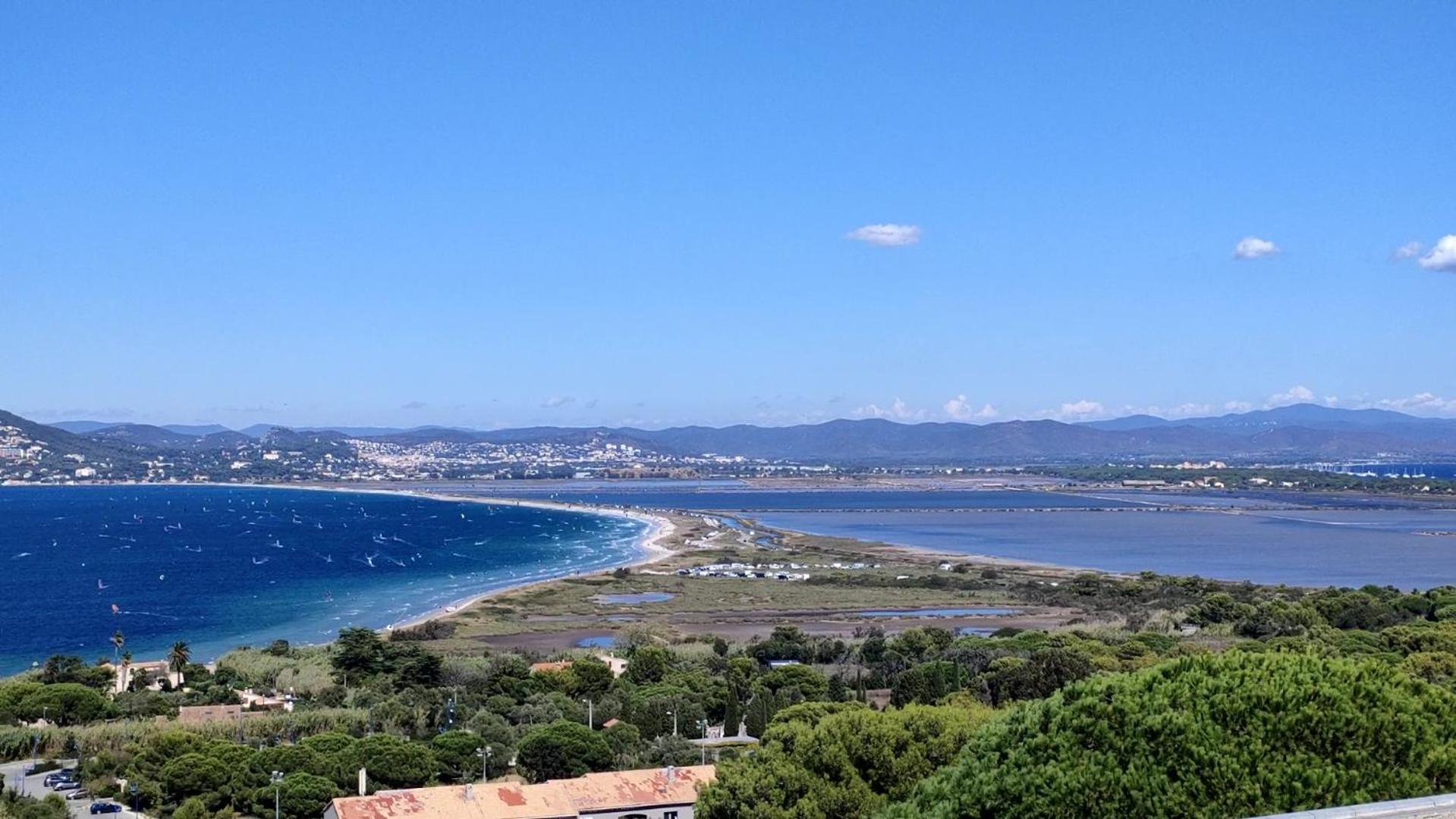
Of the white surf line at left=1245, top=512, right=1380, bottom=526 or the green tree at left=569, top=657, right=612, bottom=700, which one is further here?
the white surf line at left=1245, top=512, right=1380, bottom=526

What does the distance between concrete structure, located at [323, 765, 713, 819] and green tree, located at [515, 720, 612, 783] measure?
2358 mm

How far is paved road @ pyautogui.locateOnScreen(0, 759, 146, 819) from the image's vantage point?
20.0 meters

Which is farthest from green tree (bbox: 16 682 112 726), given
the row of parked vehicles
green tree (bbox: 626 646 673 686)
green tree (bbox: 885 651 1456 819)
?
green tree (bbox: 885 651 1456 819)

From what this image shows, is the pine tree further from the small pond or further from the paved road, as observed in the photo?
the small pond

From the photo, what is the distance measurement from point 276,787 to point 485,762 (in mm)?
3551

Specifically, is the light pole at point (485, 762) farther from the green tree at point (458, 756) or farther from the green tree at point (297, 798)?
the green tree at point (297, 798)

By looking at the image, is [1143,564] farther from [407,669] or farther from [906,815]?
[906,815]

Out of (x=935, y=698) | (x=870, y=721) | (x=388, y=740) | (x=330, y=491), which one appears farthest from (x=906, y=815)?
(x=330, y=491)

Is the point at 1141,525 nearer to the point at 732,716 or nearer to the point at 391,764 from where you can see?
the point at 732,716

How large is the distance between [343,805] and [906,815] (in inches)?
364

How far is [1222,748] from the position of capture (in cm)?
1070

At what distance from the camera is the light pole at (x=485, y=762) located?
2205cm

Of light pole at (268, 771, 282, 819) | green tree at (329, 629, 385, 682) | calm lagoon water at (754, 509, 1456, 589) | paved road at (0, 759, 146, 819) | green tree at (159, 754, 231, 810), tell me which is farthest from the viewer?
calm lagoon water at (754, 509, 1456, 589)

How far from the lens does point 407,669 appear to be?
102 feet
